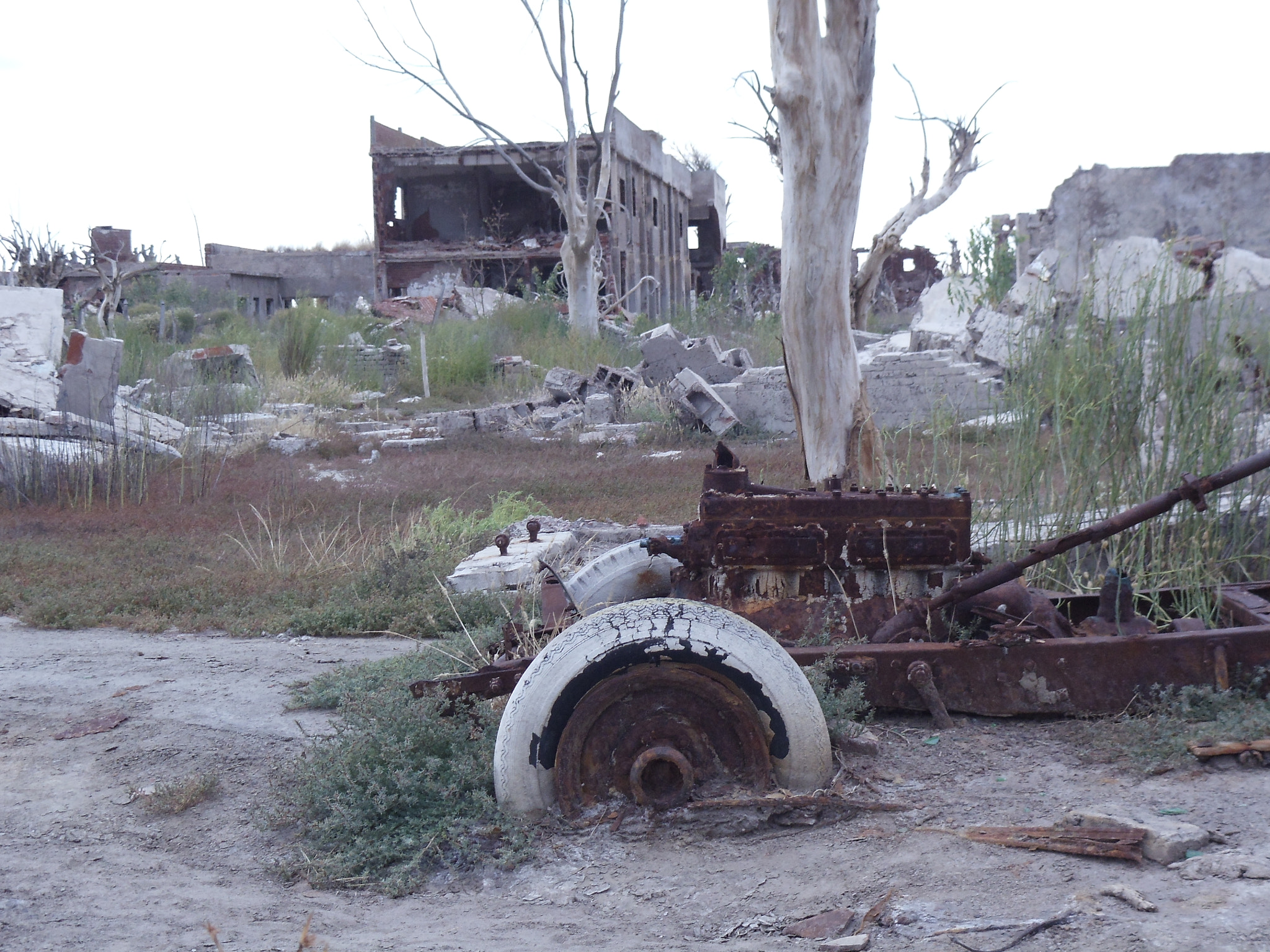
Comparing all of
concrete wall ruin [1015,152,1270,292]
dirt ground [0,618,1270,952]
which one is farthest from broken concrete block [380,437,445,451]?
dirt ground [0,618,1270,952]

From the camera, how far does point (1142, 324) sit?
15.4 feet

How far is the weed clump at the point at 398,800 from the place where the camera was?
287 centimetres

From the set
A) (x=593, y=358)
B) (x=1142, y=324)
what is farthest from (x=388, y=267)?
(x=1142, y=324)

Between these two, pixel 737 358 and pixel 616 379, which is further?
pixel 737 358

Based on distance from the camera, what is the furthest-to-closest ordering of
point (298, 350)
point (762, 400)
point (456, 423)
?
point (298, 350)
point (456, 423)
point (762, 400)

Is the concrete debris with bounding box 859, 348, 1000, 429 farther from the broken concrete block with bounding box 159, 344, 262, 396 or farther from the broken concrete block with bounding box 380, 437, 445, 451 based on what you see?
the broken concrete block with bounding box 159, 344, 262, 396

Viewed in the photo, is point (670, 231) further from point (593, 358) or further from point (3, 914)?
point (3, 914)

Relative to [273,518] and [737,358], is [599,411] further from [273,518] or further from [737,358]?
[273,518]

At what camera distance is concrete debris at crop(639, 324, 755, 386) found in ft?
53.3

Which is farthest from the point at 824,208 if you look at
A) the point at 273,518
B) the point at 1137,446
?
the point at 273,518

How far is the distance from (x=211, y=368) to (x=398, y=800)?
1557 centimetres

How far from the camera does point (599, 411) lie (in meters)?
15.2

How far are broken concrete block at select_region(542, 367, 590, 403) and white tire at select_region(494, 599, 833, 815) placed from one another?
543 inches

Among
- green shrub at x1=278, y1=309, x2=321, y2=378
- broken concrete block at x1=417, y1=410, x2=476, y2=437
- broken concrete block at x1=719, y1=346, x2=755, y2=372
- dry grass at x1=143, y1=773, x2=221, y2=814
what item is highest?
green shrub at x1=278, y1=309, x2=321, y2=378
